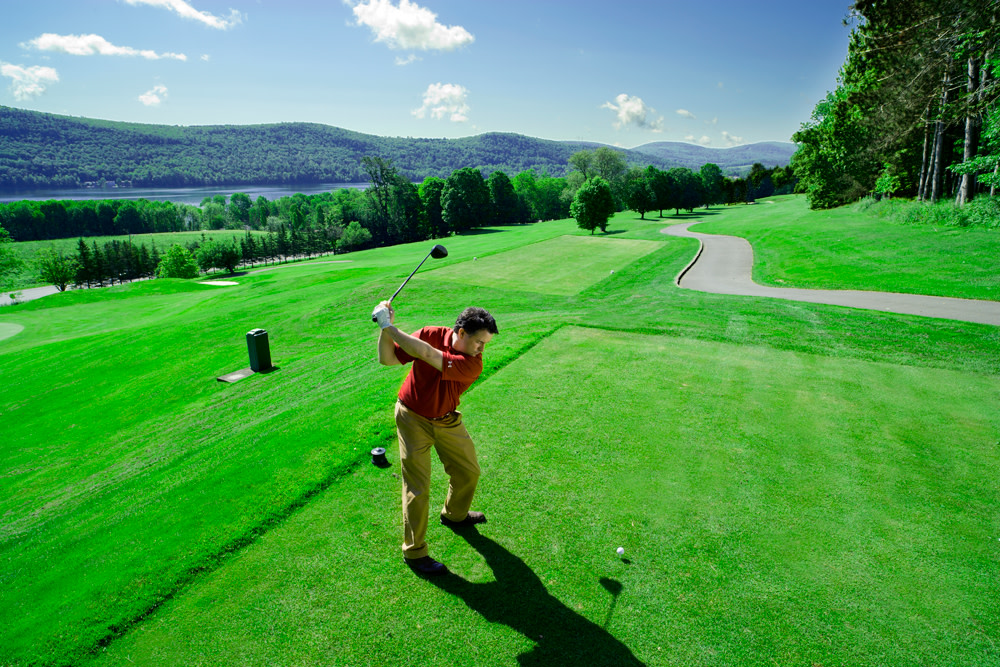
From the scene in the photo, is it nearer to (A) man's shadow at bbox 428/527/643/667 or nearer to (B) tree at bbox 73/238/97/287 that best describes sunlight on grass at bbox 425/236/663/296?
(A) man's shadow at bbox 428/527/643/667

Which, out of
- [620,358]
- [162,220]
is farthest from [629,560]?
[162,220]

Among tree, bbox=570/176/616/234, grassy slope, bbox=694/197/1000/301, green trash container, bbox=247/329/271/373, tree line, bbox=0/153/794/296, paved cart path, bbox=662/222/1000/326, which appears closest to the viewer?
green trash container, bbox=247/329/271/373

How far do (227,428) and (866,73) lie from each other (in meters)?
48.8

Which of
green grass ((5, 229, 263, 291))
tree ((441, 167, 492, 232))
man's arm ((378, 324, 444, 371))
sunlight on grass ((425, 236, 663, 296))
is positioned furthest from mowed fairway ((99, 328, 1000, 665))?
green grass ((5, 229, 263, 291))

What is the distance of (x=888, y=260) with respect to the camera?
80.2 feet

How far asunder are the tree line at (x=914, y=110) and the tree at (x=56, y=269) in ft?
343

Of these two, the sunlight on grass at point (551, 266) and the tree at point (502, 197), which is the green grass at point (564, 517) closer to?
the sunlight on grass at point (551, 266)

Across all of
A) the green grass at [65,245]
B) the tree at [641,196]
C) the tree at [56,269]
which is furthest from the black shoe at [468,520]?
the green grass at [65,245]

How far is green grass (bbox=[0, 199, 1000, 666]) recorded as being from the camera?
13.9 feet

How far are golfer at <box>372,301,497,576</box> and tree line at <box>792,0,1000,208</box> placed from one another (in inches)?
704

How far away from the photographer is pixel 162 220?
152m

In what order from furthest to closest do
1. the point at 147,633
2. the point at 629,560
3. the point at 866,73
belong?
1. the point at 866,73
2. the point at 629,560
3. the point at 147,633

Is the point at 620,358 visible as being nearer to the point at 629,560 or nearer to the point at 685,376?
the point at 685,376

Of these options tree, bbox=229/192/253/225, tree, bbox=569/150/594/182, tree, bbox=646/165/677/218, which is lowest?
tree, bbox=646/165/677/218
